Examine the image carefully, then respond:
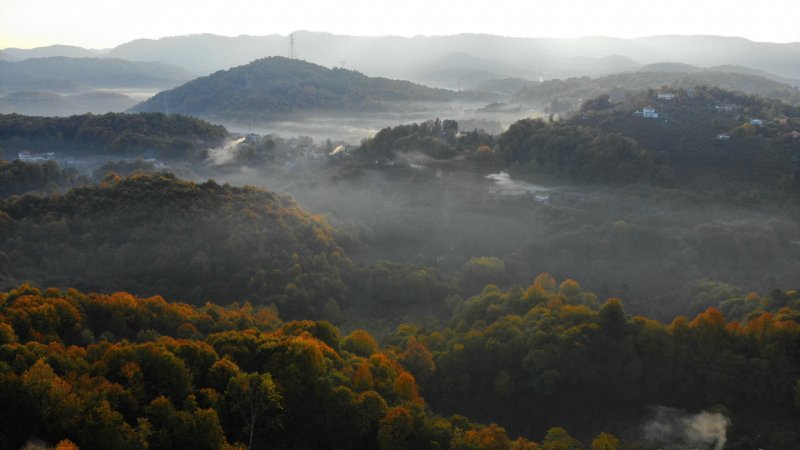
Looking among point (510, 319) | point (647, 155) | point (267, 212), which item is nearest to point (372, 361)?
point (510, 319)

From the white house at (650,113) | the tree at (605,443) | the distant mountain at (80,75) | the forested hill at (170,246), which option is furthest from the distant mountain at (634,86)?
the distant mountain at (80,75)

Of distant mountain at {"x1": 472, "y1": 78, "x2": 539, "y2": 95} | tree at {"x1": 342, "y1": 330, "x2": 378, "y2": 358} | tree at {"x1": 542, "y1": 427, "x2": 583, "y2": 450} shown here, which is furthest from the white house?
distant mountain at {"x1": 472, "y1": 78, "x2": 539, "y2": 95}

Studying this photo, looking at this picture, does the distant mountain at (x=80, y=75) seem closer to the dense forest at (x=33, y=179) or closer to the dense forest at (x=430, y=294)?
the dense forest at (x=430, y=294)

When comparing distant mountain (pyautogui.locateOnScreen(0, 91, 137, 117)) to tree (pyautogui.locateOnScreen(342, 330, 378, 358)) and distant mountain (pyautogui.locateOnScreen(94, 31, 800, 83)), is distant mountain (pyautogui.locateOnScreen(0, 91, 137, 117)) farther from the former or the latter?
tree (pyautogui.locateOnScreen(342, 330, 378, 358))

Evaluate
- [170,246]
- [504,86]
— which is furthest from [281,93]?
[170,246]

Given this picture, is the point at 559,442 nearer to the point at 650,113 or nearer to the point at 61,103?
the point at 650,113

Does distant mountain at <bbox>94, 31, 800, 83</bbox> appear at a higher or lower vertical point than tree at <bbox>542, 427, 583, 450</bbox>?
Result: higher

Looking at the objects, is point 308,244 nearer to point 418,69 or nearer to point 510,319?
point 510,319
